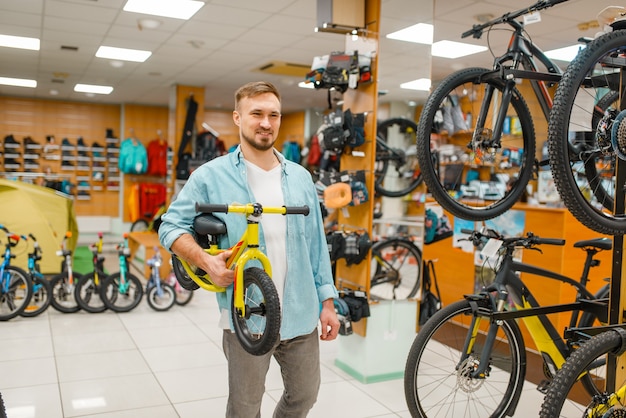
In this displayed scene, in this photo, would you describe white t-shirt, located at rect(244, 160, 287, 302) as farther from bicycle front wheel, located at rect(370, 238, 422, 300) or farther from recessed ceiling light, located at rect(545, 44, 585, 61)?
recessed ceiling light, located at rect(545, 44, 585, 61)

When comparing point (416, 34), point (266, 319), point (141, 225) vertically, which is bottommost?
point (141, 225)

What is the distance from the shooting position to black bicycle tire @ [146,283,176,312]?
6.13m

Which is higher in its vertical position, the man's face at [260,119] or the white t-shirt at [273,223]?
the man's face at [260,119]

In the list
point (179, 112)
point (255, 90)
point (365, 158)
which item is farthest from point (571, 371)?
point (179, 112)

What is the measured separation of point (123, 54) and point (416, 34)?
5.02 meters

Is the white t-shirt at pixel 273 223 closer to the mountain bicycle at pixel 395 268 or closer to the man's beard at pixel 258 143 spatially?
the man's beard at pixel 258 143

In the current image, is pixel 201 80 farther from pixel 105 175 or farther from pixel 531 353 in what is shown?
pixel 531 353

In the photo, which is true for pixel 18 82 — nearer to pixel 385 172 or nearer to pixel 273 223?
pixel 385 172

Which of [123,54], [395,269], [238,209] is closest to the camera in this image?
[238,209]

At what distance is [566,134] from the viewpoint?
2035mm

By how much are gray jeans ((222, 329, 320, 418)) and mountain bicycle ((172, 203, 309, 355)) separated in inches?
4.3

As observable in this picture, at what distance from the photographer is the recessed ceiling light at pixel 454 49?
6546 millimetres

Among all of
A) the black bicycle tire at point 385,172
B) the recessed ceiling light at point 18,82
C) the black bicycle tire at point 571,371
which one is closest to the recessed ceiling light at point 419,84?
the black bicycle tire at point 385,172

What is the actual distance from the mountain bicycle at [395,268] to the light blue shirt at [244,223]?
7.06ft
